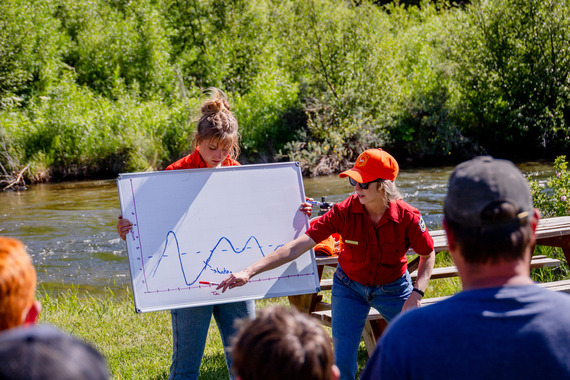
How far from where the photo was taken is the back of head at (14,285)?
1393 mm

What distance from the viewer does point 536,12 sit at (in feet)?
65.0

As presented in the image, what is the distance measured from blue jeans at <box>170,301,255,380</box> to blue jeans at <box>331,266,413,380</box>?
1.85 ft

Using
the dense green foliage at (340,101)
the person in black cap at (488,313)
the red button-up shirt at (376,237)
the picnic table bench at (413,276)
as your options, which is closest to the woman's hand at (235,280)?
the red button-up shirt at (376,237)

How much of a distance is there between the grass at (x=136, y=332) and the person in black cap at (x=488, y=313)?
3286mm

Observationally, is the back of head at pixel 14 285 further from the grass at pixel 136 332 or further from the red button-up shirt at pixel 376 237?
the grass at pixel 136 332

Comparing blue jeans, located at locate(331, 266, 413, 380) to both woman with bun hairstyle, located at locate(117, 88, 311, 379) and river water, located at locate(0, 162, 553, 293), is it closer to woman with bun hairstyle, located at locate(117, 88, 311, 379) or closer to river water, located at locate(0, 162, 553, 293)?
woman with bun hairstyle, located at locate(117, 88, 311, 379)

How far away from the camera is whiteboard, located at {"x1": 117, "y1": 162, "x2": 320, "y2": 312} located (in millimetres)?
3590

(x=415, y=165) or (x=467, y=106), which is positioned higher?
(x=467, y=106)

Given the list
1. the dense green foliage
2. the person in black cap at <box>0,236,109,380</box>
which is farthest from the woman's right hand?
the dense green foliage

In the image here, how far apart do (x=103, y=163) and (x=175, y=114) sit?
321cm

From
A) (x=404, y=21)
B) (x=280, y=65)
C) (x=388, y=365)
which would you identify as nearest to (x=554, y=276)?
(x=388, y=365)

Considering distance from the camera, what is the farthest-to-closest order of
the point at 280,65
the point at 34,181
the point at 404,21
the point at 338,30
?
the point at 404,21, the point at 280,65, the point at 338,30, the point at 34,181

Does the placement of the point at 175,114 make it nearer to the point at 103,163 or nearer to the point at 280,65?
the point at 103,163

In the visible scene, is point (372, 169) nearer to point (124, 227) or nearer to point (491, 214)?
point (124, 227)
